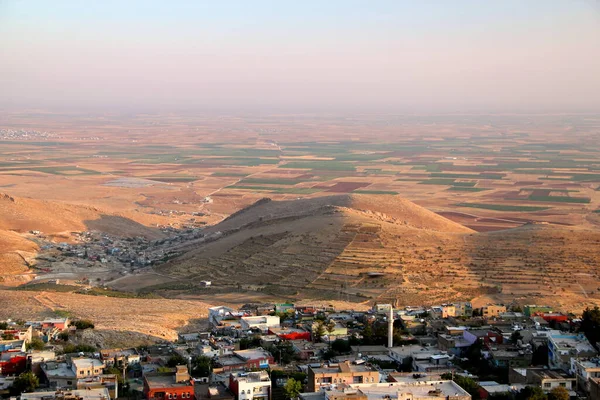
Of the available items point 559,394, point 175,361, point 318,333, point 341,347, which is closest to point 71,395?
point 175,361

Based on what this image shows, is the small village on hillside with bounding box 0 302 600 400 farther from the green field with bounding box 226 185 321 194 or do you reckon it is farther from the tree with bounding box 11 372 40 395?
the green field with bounding box 226 185 321 194

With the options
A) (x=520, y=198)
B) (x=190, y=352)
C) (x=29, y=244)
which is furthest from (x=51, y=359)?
(x=520, y=198)

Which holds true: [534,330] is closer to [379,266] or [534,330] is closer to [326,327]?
[326,327]

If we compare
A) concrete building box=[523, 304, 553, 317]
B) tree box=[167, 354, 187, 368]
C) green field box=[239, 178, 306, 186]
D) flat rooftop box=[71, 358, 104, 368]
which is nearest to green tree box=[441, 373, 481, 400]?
tree box=[167, 354, 187, 368]

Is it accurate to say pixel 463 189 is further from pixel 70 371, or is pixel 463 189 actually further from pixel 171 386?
pixel 171 386

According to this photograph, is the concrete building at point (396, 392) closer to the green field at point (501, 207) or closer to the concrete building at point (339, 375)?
the concrete building at point (339, 375)

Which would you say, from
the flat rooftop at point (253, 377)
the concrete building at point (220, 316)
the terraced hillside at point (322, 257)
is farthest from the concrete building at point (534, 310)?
the flat rooftop at point (253, 377)

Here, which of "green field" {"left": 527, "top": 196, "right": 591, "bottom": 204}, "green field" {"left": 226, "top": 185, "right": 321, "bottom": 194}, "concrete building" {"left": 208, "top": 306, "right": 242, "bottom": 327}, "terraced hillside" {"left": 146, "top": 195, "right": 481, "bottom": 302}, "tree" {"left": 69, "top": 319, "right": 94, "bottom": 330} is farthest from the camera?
"green field" {"left": 226, "top": 185, "right": 321, "bottom": 194}

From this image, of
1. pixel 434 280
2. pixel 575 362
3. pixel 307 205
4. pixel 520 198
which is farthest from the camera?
pixel 520 198
